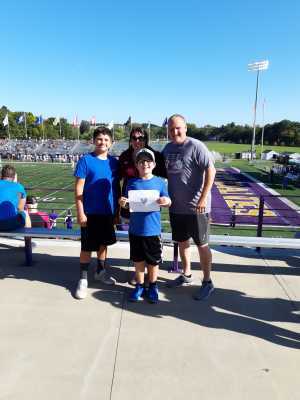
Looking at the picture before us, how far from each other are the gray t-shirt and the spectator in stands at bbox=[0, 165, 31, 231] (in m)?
1.81

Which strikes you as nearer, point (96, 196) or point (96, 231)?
point (96, 196)

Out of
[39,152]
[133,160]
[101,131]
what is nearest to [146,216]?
[133,160]

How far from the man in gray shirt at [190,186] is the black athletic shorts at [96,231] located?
65 cm

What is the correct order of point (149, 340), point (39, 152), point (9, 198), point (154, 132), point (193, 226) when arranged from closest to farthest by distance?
point (149, 340)
point (193, 226)
point (9, 198)
point (39, 152)
point (154, 132)

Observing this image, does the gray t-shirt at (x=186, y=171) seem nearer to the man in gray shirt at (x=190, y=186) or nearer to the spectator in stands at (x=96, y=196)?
the man in gray shirt at (x=190, y=186)

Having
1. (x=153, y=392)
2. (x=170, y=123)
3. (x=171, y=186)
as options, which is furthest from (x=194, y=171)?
(x=153, y=392)

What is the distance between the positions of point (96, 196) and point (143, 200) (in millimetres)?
511

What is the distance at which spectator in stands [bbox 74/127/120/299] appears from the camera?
3.38m

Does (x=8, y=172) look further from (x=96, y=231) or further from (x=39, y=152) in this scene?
(x=39, y=152)

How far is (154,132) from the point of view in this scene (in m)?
172

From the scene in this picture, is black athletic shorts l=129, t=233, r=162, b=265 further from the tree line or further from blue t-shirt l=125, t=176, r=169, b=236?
the tree line

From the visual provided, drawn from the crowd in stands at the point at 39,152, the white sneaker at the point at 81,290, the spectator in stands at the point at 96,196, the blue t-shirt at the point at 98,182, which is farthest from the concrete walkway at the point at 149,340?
the crowd in stands at the point at 39,152

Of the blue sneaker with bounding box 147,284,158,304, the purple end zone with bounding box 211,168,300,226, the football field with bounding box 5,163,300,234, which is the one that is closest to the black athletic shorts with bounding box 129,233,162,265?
the blue sneaker with bounding box 147,284,158,304

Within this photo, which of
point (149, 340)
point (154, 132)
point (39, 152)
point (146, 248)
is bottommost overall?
point (39, 152)
